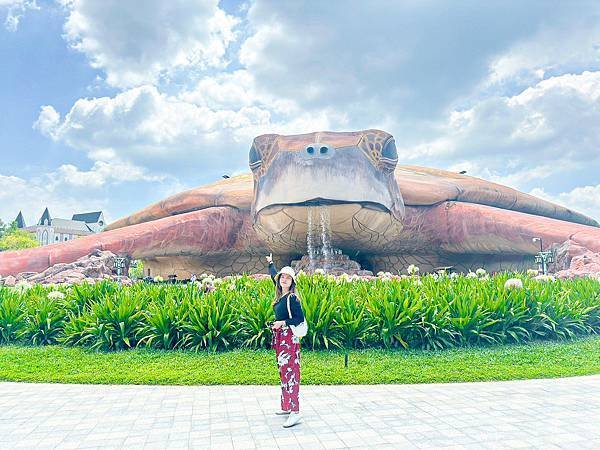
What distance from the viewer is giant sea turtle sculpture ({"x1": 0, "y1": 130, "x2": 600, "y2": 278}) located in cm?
950

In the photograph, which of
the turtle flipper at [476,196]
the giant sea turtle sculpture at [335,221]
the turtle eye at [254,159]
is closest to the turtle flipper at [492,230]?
the giant sea turtle sculpture at [335,221]

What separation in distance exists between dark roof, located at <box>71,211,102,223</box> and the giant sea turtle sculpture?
9081 centimetres

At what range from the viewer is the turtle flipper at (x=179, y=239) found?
12078 millimetres

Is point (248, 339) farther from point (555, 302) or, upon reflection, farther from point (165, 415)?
point (555, 302)

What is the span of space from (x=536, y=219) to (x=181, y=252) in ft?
32.9

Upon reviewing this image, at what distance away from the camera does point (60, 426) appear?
3621mm

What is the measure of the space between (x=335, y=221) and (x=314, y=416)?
6522 mm

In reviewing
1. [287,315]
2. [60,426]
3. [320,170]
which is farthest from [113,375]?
[320,170]

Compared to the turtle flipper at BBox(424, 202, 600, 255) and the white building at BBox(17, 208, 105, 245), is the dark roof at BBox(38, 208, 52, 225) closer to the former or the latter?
the white building at BBox(17, 208, 105, 245)

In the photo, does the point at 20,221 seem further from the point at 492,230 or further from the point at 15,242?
the point at 492,230

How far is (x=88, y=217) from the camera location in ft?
325

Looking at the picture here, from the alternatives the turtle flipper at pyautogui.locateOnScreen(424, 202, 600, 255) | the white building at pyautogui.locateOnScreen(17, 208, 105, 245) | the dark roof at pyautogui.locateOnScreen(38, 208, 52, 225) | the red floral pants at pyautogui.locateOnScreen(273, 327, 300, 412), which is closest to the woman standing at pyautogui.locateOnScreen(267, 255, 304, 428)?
the red floral pants at pyautogui.locateOnScreen(273, 327, 300, 412)

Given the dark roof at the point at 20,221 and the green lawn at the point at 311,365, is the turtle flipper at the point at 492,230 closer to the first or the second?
the green lawn at the point at 311,365

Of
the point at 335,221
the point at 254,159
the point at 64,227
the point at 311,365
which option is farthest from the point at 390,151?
the point at 64,227
